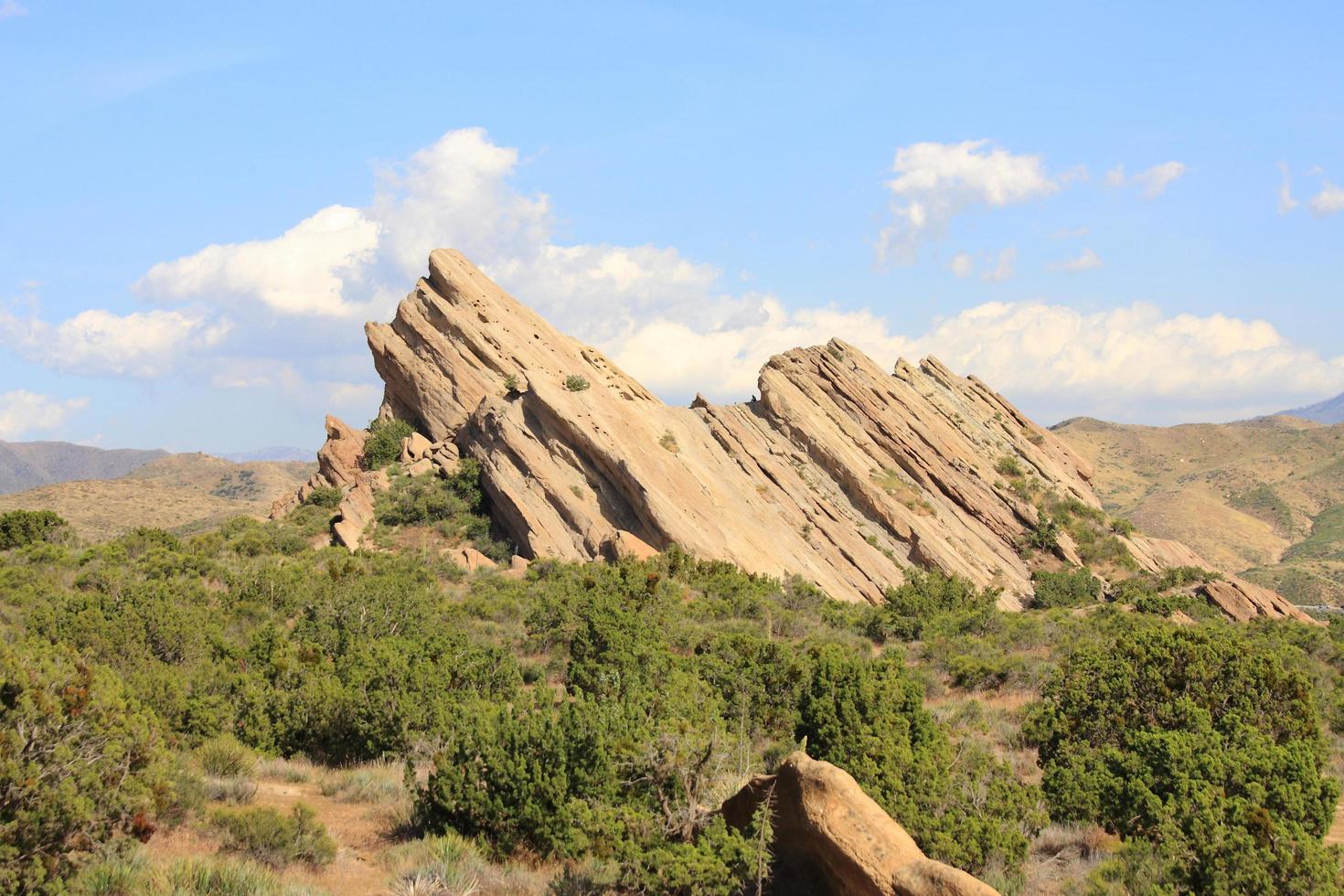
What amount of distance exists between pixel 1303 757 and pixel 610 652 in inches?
417

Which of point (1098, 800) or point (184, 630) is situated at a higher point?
point (184, 630)

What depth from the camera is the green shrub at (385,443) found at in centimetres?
4256

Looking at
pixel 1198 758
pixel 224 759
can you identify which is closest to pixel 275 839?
pixel 224 759

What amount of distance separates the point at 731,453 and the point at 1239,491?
3576 inches

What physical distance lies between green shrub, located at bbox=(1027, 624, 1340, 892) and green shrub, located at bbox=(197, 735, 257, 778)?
32.1 feet

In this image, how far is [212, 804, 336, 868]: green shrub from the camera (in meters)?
10.1

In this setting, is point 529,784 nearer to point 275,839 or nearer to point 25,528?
point 275,839

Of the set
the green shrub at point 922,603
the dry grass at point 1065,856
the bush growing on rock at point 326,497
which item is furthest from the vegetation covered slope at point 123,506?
the dry grass at point 1065,856

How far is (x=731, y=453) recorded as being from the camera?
1571 inches

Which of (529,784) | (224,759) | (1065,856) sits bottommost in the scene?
(1065,856)

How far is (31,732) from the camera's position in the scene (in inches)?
366

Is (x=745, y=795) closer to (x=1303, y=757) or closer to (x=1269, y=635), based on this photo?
(x=1303, y=757)

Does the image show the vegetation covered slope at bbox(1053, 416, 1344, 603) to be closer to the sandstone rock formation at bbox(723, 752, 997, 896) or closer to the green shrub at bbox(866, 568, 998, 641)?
the green shrub at bbox(866, 568, 998, 641)

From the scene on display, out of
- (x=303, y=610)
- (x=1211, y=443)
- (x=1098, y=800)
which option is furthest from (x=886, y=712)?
(x=1211, y=443)
